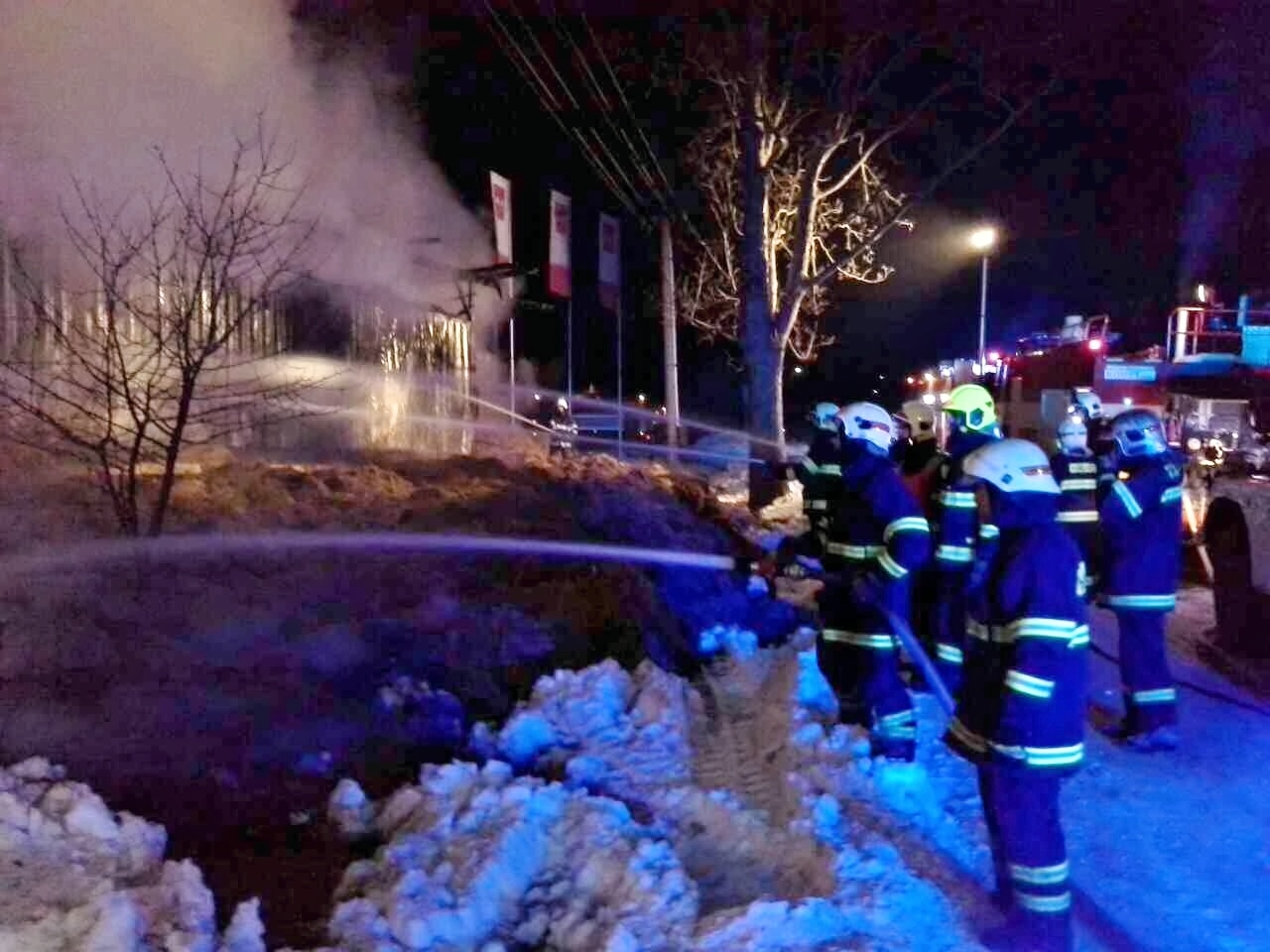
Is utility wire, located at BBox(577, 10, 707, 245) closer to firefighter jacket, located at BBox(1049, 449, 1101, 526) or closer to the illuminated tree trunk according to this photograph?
the illuminated tree trunk

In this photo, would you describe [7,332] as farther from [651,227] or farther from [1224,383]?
[651,227]

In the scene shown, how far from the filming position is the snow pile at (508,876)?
3445 millimetres

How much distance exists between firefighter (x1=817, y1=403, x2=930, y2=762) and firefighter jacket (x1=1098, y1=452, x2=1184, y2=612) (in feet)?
3.85

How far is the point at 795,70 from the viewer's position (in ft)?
51.1

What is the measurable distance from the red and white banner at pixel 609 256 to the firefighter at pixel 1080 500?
14851 mm

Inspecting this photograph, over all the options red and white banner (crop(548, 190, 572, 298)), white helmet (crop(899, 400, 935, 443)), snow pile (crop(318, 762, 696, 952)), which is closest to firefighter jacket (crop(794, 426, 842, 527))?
white helmet (crop(899, 400, 935, 443))

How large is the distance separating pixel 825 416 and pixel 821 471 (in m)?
0.36

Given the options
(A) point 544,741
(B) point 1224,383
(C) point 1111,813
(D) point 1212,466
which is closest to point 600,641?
(A) point 544,741

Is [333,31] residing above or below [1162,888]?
above

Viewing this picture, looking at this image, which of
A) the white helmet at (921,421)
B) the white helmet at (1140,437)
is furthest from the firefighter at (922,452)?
the white helmet at (1140,437)

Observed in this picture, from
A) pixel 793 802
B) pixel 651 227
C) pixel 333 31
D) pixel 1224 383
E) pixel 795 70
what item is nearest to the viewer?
pixel 793 802

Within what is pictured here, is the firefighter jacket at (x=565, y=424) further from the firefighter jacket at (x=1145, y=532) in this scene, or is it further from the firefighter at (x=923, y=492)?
the firefighter jacket at (x=1145, y=532)

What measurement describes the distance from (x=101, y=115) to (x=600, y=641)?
4.35 meters

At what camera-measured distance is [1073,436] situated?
6.38 m
